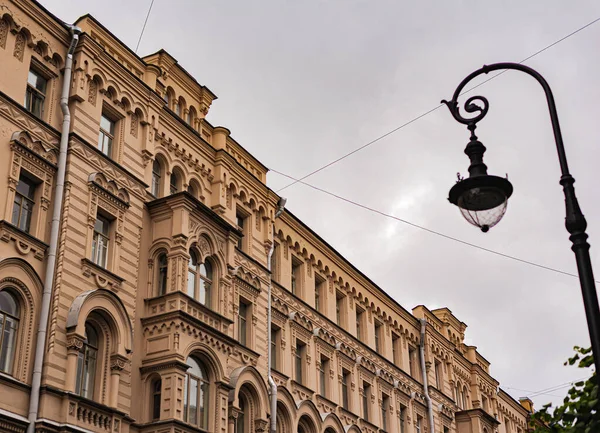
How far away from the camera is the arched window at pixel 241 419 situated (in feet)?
95.6

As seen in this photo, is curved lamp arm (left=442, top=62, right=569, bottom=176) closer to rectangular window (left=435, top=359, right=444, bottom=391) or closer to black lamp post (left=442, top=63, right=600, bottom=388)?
black lamp post (left=442, top=63, right=600, bottom=388)

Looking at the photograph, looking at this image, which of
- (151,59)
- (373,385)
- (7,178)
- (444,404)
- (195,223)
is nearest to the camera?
(7,178)

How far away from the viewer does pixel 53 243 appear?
2275 centimetres

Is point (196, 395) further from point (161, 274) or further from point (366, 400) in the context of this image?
point (366, 400)

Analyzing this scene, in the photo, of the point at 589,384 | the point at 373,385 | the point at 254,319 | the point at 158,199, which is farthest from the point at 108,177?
the point at 373,385

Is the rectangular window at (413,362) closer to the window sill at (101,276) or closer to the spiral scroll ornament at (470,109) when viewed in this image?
the window sill at (101,276)

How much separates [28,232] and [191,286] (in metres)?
6.02

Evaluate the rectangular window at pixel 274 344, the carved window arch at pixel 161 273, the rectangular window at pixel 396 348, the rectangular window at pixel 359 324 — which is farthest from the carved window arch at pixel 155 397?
the rectangular window at pixel 396 348

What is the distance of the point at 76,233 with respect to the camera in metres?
23.6

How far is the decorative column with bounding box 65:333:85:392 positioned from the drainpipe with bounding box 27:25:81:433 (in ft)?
2.35

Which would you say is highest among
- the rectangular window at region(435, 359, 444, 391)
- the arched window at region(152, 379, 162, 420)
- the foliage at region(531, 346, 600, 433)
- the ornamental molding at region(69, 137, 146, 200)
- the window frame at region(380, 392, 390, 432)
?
the rectangular window at region(435, 359, 444, 391)

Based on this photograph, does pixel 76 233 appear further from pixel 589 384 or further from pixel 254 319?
pixel 589 384

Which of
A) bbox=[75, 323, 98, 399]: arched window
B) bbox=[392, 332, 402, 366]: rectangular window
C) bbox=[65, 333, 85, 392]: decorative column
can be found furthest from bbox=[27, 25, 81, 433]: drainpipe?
bbox=[392, 332, 402, 366]: rectangular window

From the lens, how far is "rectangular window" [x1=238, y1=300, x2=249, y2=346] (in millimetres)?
30625
